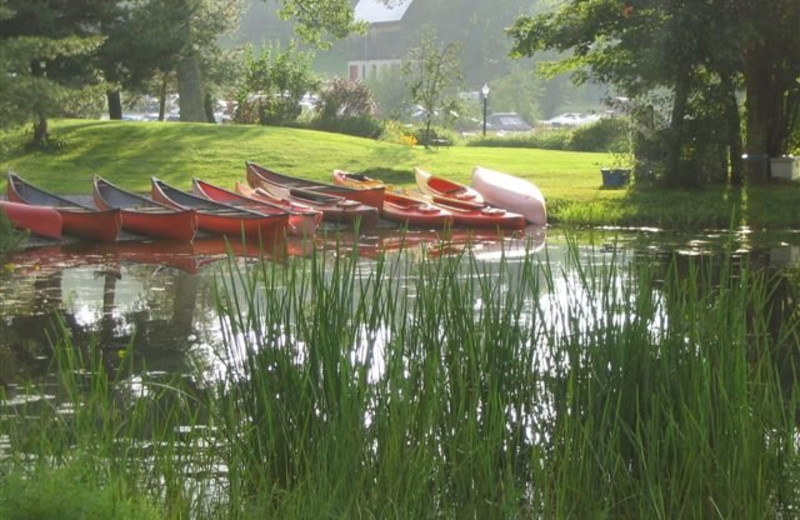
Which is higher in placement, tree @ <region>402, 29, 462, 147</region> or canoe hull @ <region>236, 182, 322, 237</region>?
tree @ <region>402, 29, 462, 147</region>

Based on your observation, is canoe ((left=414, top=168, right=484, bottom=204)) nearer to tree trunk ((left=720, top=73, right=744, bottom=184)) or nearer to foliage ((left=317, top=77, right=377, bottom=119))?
tree trunk ((left=720, top=73, right=744, bottom=184))

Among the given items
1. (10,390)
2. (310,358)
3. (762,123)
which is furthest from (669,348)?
(762,123)

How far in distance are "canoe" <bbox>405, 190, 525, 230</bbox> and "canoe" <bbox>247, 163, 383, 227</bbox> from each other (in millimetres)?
1205

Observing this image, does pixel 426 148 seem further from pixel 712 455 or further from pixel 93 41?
pixel 712 455

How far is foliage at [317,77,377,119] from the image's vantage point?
131 ft

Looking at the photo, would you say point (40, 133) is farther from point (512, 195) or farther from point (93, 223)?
point (93, 223)

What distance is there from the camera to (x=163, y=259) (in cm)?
1562

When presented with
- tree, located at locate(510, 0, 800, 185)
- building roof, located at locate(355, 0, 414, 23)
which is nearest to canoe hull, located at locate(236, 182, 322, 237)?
tree, located at locate(510, 0, 800, 185)

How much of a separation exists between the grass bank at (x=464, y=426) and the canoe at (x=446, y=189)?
47.6 feet

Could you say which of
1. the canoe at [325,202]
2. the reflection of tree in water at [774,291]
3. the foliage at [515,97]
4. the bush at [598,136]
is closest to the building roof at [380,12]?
→ the foliage at [515,97]

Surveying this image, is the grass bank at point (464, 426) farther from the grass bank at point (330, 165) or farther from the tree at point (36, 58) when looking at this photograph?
the grass bank at point (330, 165)

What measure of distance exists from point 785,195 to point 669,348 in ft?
50.9

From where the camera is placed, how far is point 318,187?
2031 centimetres

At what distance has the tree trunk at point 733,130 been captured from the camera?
21.7m
